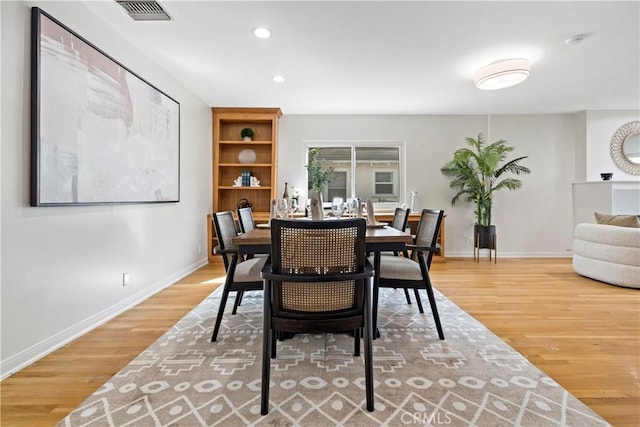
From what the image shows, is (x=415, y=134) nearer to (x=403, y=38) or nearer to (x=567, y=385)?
(x=403, y=38)

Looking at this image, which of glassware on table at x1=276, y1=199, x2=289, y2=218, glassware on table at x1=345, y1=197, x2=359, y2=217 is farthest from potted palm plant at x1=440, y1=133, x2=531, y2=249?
glassware on table at x1=276, y1=199, x2=289, y2=218

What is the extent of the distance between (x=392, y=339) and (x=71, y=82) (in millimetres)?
2751

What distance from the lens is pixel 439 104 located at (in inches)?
179

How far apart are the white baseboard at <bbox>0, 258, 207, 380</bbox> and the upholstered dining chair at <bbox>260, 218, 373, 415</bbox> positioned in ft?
4.76

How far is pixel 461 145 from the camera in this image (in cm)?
514

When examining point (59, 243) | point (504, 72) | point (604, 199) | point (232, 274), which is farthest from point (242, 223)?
point (604, 199)

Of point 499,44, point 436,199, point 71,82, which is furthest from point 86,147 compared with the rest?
point 436,199

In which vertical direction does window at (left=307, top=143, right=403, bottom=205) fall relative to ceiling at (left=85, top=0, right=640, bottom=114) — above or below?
below

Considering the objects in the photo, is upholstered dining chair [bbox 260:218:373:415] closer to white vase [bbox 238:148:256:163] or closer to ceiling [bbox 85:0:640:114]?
ceiling [bbox 85:0:640:114]

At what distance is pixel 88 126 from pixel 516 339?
3347mm

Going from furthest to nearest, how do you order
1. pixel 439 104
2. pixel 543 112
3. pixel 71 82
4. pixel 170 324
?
pixel 543 112
pixel 439 104
pixel 170 324
pixel 71 82

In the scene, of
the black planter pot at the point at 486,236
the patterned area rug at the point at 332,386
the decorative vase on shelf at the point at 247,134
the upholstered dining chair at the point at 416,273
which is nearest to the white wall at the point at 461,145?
the black planter pot at the point at 486,236

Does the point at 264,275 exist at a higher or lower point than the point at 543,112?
lower

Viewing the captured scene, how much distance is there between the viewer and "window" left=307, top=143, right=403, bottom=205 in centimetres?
527
